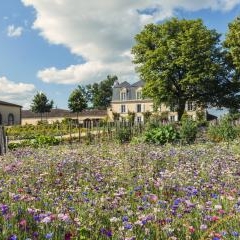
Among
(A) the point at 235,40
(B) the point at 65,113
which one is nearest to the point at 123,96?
(B) the point at 65,113

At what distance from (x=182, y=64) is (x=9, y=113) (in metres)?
44.9

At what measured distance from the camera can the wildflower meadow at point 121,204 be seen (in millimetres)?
3730

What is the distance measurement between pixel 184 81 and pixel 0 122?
43434 mm

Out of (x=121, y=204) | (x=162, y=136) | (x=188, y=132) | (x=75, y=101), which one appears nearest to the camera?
(x=121, y=204)

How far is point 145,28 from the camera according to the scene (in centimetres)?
5181

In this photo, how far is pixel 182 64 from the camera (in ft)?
155

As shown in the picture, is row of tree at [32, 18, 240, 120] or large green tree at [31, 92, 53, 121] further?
large green tree at [31, 92, 53, 121]

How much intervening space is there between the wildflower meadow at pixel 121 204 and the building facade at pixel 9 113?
73180 millimetres

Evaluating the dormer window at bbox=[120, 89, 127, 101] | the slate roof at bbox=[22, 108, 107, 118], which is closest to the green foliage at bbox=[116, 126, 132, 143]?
the dormer window at bbox=[120, 89, 127, 101]

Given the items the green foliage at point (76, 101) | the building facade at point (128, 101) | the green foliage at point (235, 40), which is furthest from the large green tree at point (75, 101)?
the green foliage at point (235, 40)

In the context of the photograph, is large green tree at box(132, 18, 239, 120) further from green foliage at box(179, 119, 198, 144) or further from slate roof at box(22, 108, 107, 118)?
slate roof at box(22, 108, 107, 118)

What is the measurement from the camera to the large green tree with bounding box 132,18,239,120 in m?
47.1

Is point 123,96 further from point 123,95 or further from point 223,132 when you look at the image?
point 223,132

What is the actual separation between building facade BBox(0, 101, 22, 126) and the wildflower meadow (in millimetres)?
73180
